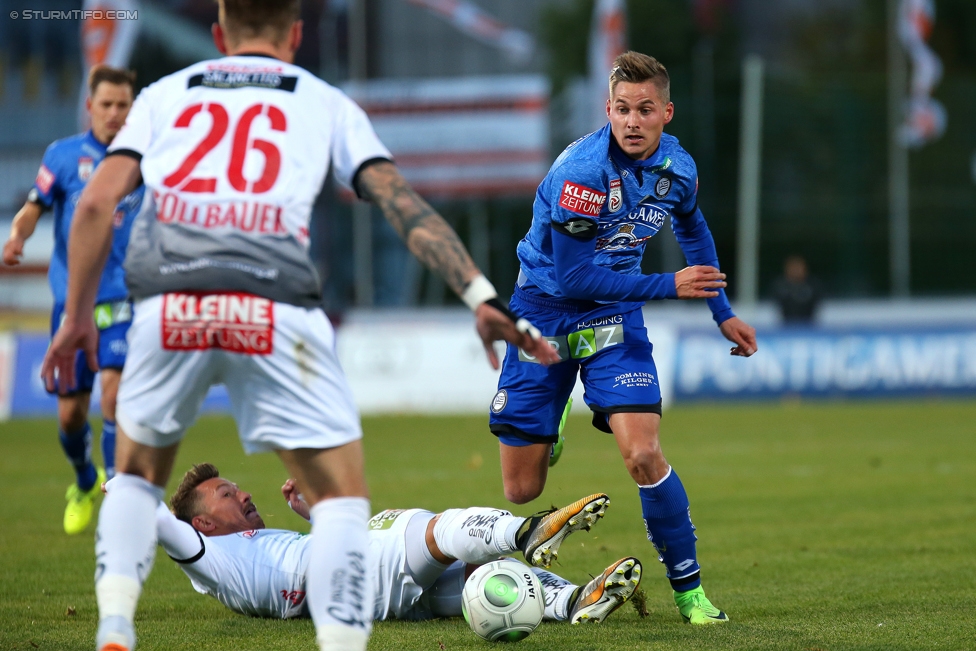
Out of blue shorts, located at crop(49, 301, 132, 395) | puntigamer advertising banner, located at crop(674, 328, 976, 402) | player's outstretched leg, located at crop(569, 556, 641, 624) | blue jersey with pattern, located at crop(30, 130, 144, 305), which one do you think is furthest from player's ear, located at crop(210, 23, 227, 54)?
puntigamer advertising banner, located at crop(674, 328, 976, 402)

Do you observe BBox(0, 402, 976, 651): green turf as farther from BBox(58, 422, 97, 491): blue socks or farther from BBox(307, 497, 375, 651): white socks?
BBox(307, 497, 375, 651): white socks

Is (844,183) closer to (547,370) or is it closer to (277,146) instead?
(547,370)

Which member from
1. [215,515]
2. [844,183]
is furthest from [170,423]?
[844,183]

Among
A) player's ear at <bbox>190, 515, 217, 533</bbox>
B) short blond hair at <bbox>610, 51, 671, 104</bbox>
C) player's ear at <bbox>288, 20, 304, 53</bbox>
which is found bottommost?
player's ear at <bbox>190, 515, 217, 533</bbox>

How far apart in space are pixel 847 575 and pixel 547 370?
1942 mm

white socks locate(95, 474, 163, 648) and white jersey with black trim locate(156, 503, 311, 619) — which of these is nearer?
white socks locate(95, 474, 163, 648)

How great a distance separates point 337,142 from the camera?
3654mm

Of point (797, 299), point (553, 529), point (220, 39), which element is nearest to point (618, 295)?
point (553, 529)

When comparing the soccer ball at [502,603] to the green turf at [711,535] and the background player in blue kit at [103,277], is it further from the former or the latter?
the background player in blue kit at [103,277]

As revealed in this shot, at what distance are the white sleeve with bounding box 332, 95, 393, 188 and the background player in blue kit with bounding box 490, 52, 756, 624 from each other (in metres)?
1.78

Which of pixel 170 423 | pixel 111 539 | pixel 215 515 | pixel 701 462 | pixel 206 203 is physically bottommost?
pixel 701 462

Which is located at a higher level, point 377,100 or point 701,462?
point 377,100

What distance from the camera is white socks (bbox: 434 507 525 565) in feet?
15.9

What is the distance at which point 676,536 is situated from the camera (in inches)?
209
